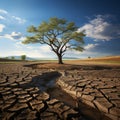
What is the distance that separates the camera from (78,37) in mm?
19859

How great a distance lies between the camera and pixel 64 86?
23.3ft

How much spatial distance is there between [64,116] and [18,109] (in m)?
1.31

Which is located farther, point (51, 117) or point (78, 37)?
point (78, 37)

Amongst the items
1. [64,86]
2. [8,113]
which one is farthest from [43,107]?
[64,86]

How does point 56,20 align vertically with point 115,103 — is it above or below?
above

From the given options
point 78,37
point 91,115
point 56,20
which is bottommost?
point 91,115

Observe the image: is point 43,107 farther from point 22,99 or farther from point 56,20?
point 56,20

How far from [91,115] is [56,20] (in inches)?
663

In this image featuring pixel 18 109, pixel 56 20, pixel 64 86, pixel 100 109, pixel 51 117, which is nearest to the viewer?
pixel 51 117

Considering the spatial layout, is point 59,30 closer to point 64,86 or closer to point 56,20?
point 56,20

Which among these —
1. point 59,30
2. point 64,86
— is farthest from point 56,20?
point 64,86

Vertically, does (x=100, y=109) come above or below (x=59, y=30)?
below

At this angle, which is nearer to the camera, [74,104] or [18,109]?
[18,109]

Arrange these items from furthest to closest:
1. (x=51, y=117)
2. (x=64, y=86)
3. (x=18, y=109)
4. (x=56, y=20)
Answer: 1. (x=56, y=20)
2. (x=64, y=86)
3. (x=18, y=109)
4. (x=51, y=117)
